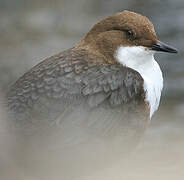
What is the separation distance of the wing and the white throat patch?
0.24ft

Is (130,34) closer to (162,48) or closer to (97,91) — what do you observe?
(162,48)

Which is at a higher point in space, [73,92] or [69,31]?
[69,31]

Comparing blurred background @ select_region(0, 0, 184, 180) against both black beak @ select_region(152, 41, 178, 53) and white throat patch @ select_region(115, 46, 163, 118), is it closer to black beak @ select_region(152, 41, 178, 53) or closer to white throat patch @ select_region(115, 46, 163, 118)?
white throat patch @ select_region(115, 46, 163, 118)

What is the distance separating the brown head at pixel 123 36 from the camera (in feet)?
18.0

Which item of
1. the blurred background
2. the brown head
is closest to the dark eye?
the brown head

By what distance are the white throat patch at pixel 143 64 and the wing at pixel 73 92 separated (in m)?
0.07

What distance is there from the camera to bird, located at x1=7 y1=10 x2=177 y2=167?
5109 mm

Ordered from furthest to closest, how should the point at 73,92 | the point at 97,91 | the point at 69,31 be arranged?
the point at 69,31 < the point at 97,91 < the point at 73,92

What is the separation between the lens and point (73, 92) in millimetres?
5156

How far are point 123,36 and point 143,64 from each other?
284mm

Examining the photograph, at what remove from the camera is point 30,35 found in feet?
29.8

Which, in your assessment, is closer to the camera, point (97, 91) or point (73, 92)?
point (73, 92)

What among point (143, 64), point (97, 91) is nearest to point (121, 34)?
point (143, 64)

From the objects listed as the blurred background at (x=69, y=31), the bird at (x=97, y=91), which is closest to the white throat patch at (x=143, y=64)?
the bird at (x=97, y=91)
